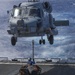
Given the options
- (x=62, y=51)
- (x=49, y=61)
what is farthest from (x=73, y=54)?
(x=49, y=61)

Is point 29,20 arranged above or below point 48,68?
above

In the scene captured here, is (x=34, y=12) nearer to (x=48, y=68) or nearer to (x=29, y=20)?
(x=29, y=20)

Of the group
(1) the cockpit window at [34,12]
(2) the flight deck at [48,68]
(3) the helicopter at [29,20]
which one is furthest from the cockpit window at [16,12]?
(2) the flight deck at [48,68]

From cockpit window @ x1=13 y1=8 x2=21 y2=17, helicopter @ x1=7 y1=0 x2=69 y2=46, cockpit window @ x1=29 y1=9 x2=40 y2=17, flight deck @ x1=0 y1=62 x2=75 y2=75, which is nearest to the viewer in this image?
helicopter @ x1=7 y1=0 x2=69 y2=46

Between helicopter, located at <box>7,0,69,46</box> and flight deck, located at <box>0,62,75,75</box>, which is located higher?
helicopter, located at <box>7,0,69,46</box>

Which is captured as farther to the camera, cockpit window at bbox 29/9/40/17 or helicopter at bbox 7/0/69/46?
cockpit window at bbox 29/9/40/17

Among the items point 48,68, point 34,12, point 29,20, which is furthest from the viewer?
point 48,68

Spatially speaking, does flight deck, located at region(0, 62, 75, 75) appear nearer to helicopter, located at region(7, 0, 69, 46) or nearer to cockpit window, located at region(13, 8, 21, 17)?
helicopter, located at region(7, 0, 69, 46)

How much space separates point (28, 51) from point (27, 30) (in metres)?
31.3

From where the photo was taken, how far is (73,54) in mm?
62344

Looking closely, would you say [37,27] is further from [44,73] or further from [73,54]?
[73,54]

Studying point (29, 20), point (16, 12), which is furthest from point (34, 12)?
point (16, 12)

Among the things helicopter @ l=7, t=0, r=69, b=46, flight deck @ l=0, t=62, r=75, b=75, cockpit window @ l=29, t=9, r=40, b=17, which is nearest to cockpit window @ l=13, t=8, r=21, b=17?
helicopter @ l=7, t=0, r=69, b=46

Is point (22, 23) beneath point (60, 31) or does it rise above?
above
